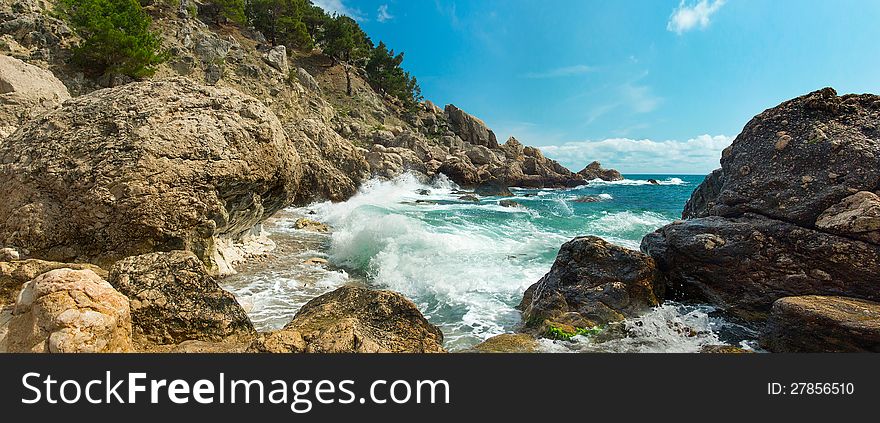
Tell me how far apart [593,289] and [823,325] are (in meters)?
3.28

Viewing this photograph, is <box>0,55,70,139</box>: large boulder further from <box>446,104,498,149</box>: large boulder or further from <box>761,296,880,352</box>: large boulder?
<box>446,104,498,149</box>: large boulder

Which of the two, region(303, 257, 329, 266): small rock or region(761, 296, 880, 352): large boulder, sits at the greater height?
region(761, 296, 880, 352): large boulder

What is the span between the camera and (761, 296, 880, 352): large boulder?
4.77 meters

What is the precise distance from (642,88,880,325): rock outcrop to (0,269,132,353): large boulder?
358 inches

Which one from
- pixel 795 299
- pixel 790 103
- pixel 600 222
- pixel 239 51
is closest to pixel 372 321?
pixel 795 299

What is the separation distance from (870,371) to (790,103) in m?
6.81

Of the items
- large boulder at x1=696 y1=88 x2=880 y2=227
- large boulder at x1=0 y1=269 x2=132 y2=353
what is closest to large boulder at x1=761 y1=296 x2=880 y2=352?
large boulder at x1=696 y1=88 x2=880 y2=227

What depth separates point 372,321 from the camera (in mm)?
5039

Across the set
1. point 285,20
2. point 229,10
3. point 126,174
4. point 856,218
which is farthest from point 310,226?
point 285,20

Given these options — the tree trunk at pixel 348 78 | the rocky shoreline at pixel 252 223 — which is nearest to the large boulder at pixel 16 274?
the rocky shoreline at pixel 252 223

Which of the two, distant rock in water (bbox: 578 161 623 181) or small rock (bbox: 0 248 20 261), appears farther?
distant rock in water (bbox: 578 161 623 181)

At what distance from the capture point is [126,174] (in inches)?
247

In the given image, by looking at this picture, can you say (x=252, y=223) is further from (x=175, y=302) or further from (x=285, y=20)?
(x=285, y=20)

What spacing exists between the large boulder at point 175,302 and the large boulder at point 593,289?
16.6ft
